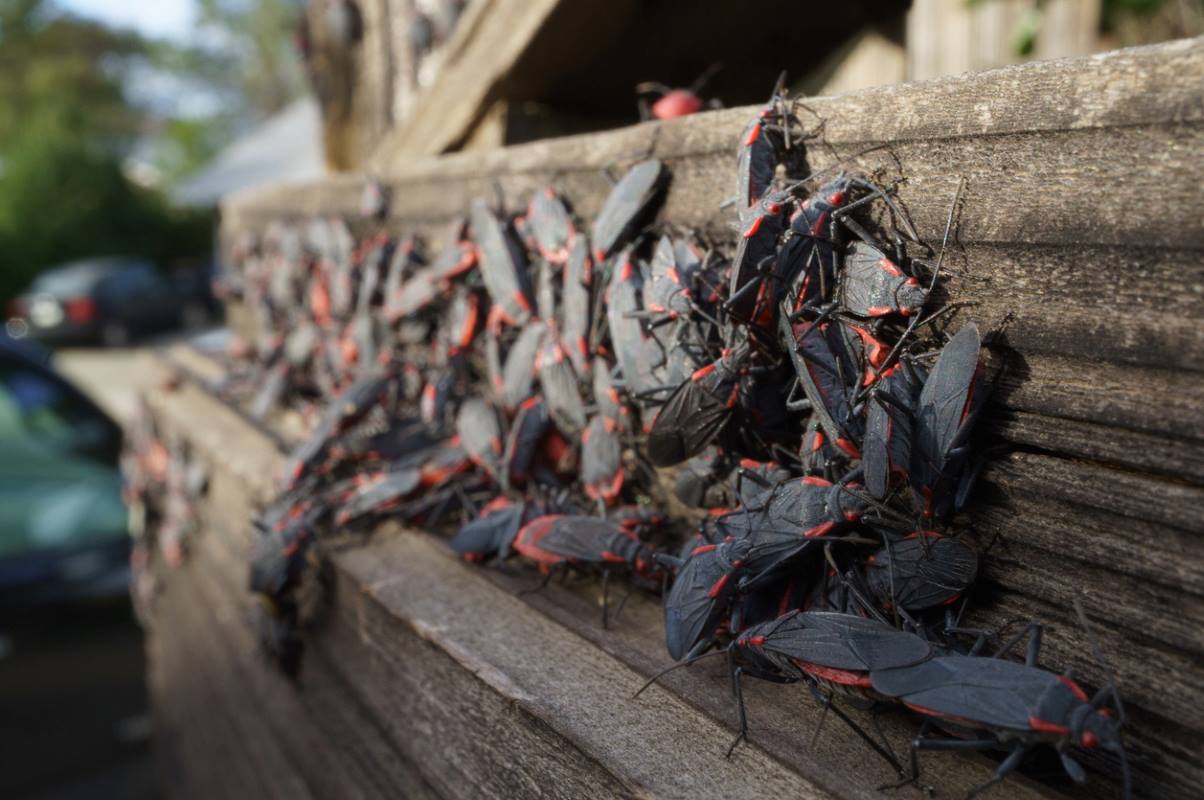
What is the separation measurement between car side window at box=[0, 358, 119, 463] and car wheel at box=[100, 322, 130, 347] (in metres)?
16.9

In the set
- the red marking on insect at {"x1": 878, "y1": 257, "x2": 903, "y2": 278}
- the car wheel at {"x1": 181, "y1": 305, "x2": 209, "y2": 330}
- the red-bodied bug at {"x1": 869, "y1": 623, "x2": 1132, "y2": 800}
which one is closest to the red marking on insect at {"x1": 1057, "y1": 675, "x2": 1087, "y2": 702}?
the red-bodied bug at {"x1": 869, "y1": 623, "x2": 1132, "y2": 800}

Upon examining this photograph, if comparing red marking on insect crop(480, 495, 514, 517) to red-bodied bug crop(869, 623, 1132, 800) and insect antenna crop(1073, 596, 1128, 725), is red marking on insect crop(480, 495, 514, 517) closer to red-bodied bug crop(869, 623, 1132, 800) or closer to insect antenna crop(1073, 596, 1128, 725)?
red-bodied bug crop(869, 623, 1132, 800)

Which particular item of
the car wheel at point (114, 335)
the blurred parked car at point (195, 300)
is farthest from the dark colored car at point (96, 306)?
the blurred parked car at point (195, 300)

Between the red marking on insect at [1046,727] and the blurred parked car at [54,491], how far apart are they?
14.9 ft

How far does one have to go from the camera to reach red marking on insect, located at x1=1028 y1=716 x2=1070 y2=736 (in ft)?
2.72

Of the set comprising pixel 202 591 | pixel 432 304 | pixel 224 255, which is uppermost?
pixel 224 255

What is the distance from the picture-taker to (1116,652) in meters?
0.91

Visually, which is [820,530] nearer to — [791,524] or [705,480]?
[791,524]

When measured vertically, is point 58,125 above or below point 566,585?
above

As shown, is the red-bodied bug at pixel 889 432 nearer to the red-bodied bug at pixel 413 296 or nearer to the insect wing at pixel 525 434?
the insect wing at pixel 525 434

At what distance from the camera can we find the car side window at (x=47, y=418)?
4625 mm

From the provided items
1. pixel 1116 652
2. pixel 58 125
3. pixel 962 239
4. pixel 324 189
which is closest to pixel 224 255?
pixel 324 189

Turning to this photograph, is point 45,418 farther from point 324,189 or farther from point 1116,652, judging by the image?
point 1116,652

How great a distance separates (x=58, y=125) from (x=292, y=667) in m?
34.4
